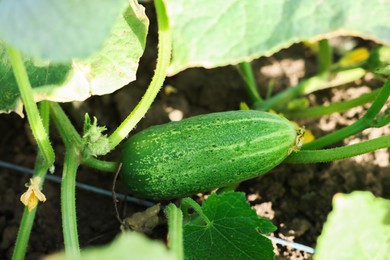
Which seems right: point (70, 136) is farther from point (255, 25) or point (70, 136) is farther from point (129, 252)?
point (129, 252)

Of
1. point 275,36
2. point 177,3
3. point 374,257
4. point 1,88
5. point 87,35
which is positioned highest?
point 1,88

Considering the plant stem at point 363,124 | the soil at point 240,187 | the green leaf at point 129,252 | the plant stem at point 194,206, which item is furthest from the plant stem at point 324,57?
the green leaf at point 129,252

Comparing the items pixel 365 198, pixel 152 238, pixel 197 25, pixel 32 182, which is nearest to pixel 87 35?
pixel 197 25

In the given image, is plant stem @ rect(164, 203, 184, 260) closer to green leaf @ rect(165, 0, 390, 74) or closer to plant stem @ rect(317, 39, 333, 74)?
green leaf @ rect(165, 0, 390, 74)

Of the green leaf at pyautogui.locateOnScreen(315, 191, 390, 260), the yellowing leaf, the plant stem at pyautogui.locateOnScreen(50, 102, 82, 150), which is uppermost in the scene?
the yellowing leaf

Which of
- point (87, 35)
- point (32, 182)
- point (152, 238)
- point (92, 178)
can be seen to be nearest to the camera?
point (87, 35)

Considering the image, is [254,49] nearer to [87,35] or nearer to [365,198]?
[87,35]

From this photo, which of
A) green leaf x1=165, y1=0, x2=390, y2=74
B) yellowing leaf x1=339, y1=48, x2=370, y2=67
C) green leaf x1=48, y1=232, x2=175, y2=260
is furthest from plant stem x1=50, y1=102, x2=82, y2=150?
yellowing leaf x1=339, y1=48, x2=370, y2=67
